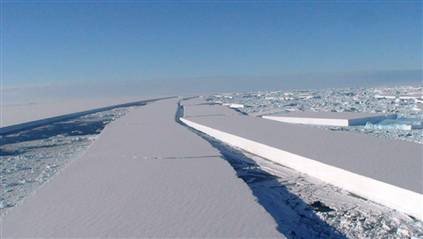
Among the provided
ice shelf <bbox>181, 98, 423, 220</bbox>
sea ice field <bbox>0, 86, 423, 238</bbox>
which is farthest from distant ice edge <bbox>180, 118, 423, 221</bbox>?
sea ice field <bbox>0, 86, 423, 238</bbox>

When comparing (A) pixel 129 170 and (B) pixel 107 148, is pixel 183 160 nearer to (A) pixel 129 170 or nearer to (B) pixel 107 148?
(A) pixel 129 170

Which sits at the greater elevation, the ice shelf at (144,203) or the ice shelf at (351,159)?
the ice shelf at (144,203)

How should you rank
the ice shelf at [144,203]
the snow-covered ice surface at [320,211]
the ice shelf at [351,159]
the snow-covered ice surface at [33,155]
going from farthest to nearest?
the snow-covered ice surface at [33,155]
the ice shelf at [351,159]
the snow-covered ice surface at [320,211]
the ice shelf at [144,203]

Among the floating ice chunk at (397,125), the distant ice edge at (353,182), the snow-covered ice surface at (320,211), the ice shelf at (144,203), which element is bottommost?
the floating ice chunk at (397,125)

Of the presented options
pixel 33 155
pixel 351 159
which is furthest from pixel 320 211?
pixel 33 155

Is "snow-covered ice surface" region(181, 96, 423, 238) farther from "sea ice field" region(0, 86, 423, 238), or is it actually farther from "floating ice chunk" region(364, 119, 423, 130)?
"floating ice chunk" region(364, 119, 423, 130)

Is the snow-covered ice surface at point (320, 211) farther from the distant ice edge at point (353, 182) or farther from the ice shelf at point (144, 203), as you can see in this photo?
the ice shelf at point (144, 203)

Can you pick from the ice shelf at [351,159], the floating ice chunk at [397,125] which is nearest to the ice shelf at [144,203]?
the ice shelf at [351,159]
